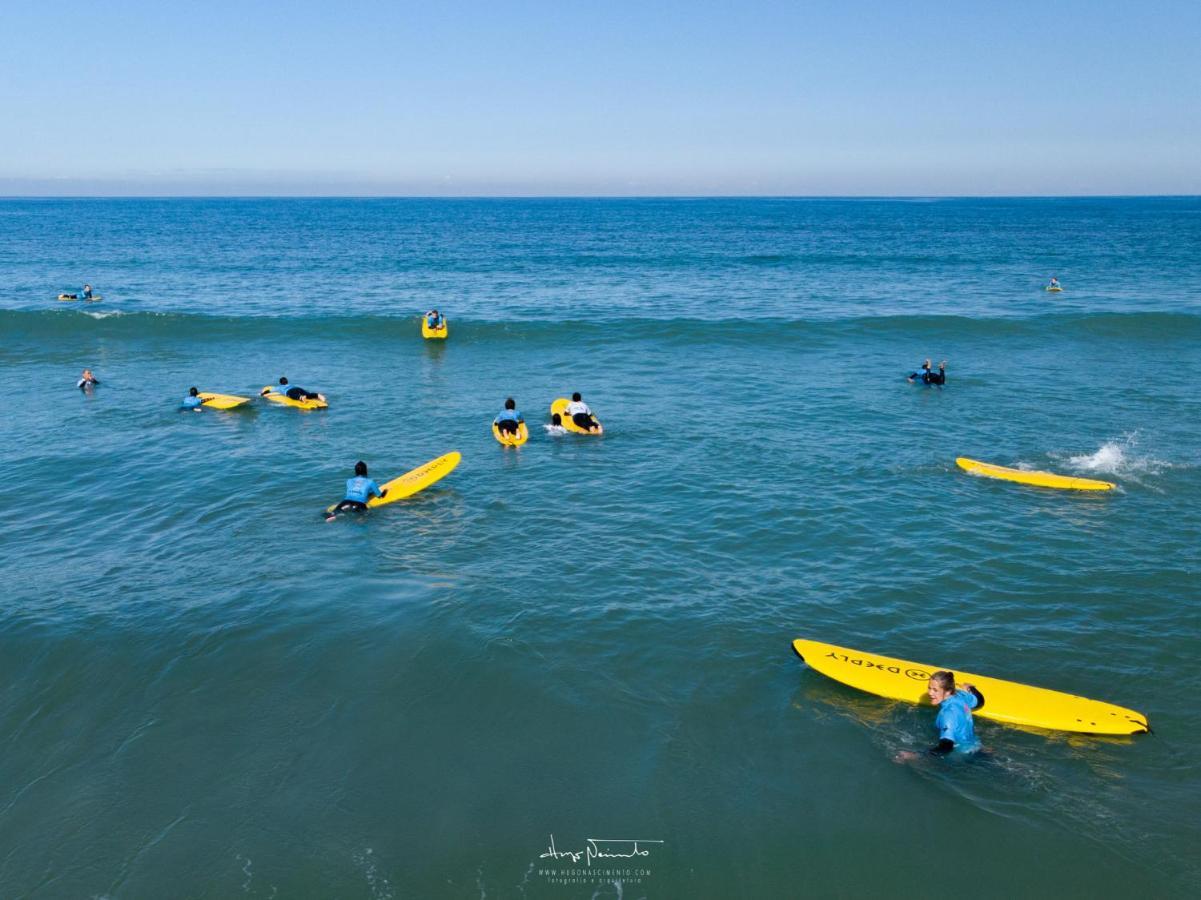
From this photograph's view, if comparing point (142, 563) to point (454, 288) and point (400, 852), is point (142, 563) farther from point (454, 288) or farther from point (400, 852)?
point (454, 288)

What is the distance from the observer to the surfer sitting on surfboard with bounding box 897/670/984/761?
444 inches

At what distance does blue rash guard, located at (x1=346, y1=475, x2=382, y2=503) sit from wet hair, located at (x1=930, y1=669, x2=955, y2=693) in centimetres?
1405

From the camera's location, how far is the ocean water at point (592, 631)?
10.1 metres

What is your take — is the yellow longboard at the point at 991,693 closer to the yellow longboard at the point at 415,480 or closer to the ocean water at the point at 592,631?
the ocean water at the point at 592,631

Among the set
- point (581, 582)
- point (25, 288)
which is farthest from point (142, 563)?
point (25, 288)

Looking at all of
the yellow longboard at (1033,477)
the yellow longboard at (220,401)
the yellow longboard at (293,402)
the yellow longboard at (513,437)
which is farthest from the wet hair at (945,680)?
the yellow longboard at (220,401)

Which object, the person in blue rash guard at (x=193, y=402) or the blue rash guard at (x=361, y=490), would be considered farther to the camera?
the person in blue rash guard at (x=193, y=402)

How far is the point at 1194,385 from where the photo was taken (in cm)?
3234

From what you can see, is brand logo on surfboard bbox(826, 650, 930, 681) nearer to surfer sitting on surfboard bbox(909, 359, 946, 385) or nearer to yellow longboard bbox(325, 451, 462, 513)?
yellow longboard bbox(325, 451, 462, 513)

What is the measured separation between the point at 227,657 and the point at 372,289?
168ft

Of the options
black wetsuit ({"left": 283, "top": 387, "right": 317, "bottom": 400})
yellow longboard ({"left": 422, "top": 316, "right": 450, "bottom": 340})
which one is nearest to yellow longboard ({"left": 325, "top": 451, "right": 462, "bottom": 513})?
black wetsuit ({"left": 283, "top": 387, "right": 317, "bottom": 400})

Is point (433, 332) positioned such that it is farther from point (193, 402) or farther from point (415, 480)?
point (415, 480)

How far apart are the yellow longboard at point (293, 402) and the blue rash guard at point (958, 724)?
25334 mm

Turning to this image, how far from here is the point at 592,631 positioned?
1485 centimetres
